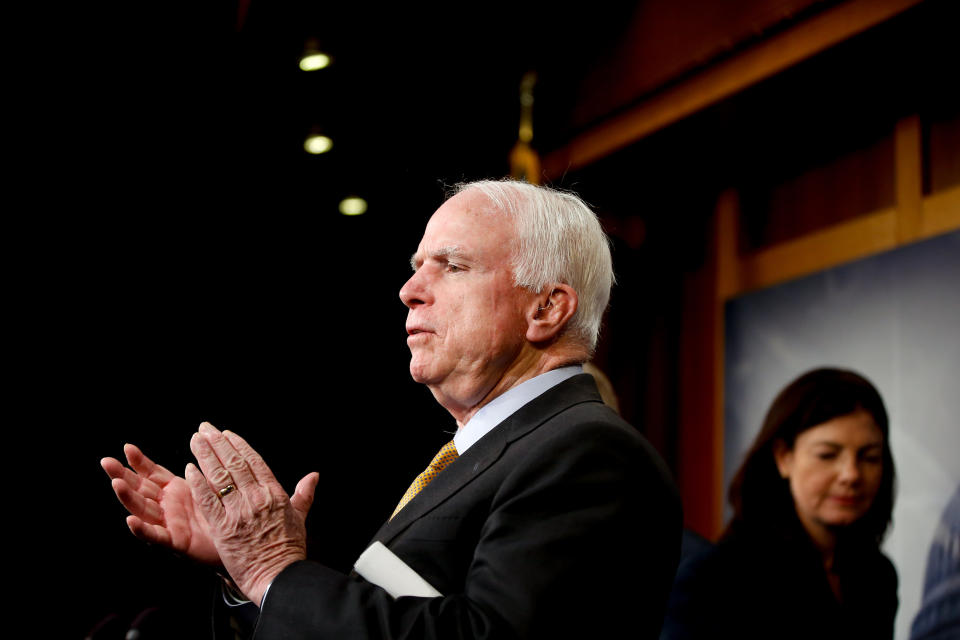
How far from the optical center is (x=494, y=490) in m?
1.52

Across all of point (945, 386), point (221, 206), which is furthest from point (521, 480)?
point (221, 206)

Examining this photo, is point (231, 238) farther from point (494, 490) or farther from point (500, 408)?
point (494, 490)

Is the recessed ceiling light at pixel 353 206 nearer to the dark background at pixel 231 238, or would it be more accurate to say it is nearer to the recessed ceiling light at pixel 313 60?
the dark background at pixel 231 238

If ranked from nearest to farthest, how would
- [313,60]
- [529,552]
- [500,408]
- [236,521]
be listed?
[529,552]
[236,521]
[500,408]
[313,60]

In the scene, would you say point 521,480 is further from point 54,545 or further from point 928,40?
point 928,40

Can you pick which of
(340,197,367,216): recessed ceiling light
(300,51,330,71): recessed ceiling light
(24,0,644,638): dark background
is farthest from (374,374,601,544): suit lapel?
(340,197,367,216): recessed ceiling light

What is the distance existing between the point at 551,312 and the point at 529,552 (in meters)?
0.55

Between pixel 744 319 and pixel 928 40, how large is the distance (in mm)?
1386

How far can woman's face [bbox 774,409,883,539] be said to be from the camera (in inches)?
120

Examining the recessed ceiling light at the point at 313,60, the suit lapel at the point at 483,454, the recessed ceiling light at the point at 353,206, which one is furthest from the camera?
the recessed ceiling light at the point at 353,206

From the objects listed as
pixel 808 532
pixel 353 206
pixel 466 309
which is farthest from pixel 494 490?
pixel 353 206

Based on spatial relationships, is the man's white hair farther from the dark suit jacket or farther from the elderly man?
the dark suit jacket

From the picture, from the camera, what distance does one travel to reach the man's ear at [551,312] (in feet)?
5.85

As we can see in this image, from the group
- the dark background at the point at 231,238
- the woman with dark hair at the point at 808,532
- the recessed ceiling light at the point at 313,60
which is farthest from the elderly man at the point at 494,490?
the recessed ceiling light at the point at 313,60
